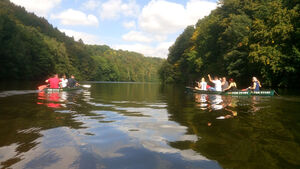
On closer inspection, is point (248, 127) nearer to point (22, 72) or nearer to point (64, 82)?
point (64, 82)

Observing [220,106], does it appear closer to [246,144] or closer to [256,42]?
[246,144]

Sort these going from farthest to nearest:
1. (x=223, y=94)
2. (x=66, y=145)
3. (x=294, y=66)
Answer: (x=294, y=66), (x=223, y=94), (x=66, y=145)

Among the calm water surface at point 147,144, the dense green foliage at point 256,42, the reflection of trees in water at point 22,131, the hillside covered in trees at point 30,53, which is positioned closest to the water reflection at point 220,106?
the calm water surface at point 147,144

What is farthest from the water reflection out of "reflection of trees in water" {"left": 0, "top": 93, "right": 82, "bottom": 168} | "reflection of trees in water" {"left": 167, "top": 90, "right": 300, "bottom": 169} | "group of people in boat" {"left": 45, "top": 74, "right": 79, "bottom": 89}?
"group of people in boat" {"left": 45, "top": 74, "right": 79, "bottom": 89}

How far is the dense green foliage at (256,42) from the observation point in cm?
2608

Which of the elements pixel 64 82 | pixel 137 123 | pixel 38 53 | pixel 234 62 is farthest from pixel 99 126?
pixel 38 53

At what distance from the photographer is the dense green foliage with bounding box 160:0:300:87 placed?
85.6 feet

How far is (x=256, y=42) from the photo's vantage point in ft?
97.5

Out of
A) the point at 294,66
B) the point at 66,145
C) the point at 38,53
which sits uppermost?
the point at 38,53

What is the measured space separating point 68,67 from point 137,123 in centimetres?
8004

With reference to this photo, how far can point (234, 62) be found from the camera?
34188mm

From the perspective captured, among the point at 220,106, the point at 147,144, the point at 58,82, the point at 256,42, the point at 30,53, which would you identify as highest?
the point at 30,53

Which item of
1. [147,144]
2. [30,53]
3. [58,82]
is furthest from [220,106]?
[30,53]

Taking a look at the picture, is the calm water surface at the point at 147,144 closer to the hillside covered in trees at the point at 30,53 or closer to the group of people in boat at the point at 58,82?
the group of people in boat at the point at 58,82
